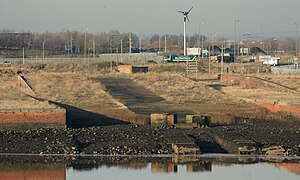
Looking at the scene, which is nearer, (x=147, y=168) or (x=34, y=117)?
(x=147, y=168)

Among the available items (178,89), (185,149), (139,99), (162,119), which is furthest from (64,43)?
(185,149)

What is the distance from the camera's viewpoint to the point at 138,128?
37906 mm

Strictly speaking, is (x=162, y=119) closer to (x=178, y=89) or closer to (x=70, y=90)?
(x=70, y=90)

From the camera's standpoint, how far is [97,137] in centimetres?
3434

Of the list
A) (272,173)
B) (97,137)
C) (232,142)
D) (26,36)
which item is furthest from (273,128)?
(26,36)

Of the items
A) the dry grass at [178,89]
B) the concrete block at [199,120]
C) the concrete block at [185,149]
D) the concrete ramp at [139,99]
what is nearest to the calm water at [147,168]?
the concrete block at [185,149]

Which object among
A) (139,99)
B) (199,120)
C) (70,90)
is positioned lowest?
(199,120)

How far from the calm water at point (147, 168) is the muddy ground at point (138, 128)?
1.43 meters

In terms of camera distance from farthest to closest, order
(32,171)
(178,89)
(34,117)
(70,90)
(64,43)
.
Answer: (64,43) < (178,89) < (70,90) < (34,117) < (32,171)

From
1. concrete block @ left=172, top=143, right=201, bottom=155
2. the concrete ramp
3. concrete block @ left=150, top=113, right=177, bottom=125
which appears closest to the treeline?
the concrete ramp

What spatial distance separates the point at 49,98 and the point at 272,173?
26577 millimetres

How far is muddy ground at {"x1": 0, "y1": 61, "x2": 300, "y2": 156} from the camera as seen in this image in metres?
31.8

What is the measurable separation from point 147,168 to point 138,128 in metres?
9.97

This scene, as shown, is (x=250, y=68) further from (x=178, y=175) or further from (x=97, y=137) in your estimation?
(x=178, y=175)
